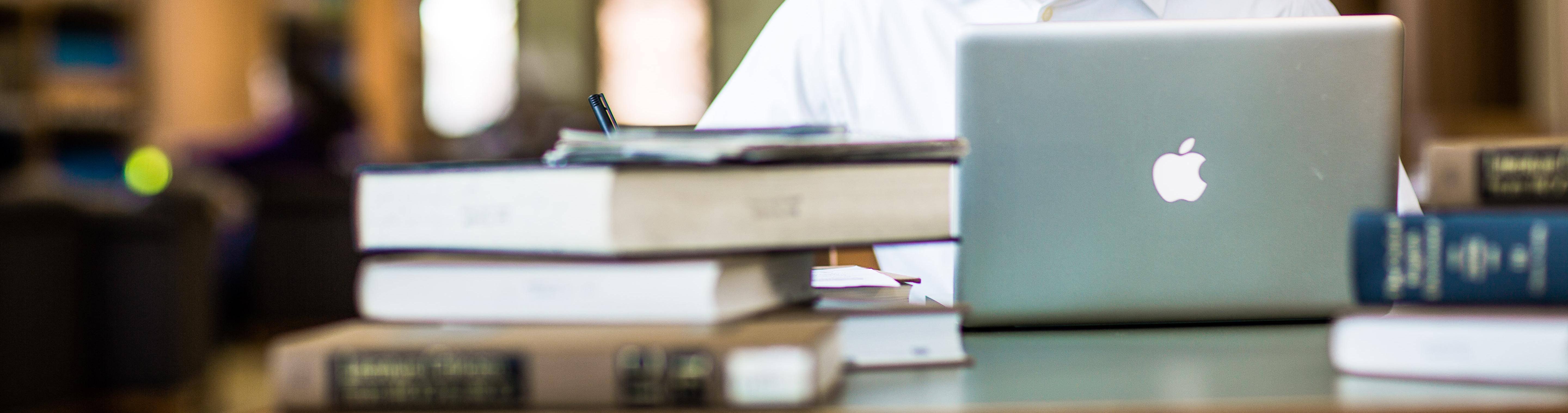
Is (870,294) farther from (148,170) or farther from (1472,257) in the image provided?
(148,170)

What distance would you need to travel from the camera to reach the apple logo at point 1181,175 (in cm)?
73

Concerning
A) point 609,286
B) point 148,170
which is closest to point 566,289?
point 609,286

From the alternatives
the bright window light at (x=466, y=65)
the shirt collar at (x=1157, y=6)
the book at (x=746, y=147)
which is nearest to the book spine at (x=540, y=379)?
the book at (x=746, y=147)

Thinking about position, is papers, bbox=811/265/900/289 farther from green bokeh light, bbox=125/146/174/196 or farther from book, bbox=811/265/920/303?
green bokeh light, bbox=125/146/174/196

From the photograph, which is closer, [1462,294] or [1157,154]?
[1462,294]

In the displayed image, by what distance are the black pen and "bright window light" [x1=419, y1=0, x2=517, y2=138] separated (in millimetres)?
5881

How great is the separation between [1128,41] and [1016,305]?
7.3 inches

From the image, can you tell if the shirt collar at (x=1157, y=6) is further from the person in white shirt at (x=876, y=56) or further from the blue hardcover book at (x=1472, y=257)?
the blue hardcover book at (x=1472, y=257)

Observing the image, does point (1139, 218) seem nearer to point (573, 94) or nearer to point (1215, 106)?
point (1215, 106)

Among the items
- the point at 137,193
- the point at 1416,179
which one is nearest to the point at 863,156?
the point at 1416,179

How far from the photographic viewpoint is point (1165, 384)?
55cm

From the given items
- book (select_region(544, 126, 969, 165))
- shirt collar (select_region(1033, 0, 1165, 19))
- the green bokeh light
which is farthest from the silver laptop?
the green bokeh light

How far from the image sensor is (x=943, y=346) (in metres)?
0.60

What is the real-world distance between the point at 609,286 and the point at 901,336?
0.52 ft
